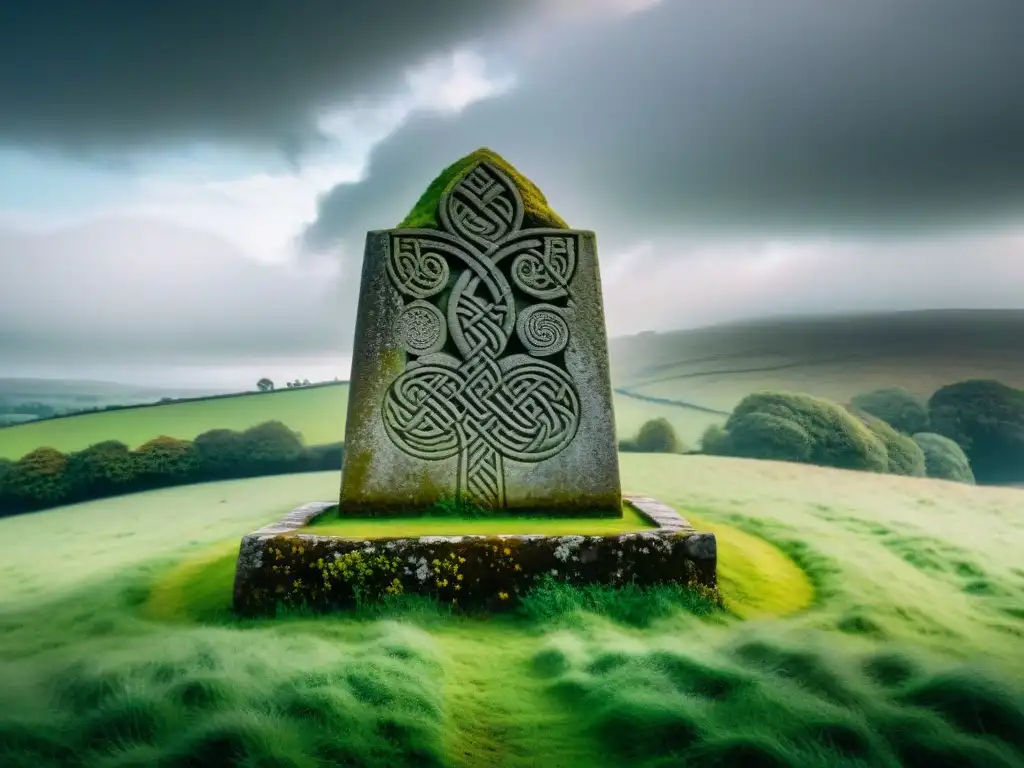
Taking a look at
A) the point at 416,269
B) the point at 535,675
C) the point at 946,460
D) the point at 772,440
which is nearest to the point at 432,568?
the point at 535,675

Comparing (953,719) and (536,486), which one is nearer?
(953,719)

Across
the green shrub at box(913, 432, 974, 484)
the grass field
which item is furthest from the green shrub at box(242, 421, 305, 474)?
the green shrub at box(913, 432, 974, 484)

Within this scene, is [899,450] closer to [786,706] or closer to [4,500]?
[786,706]

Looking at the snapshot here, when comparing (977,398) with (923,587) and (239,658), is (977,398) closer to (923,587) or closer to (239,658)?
(923,587)

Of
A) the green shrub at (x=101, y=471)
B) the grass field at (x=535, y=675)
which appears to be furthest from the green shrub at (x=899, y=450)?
the green shrub at (x=101, y=471)

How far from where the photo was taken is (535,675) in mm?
3377

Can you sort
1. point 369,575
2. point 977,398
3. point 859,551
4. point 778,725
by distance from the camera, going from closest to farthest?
point 778,725
point 369,575
point 859,551
point 977,398

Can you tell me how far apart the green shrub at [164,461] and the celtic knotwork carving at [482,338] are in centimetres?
706

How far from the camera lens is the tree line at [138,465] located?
9.64m

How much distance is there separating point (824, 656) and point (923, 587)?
9.27 feet

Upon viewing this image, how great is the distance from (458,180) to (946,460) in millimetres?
14519

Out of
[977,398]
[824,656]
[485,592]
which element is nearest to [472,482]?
[485,592]

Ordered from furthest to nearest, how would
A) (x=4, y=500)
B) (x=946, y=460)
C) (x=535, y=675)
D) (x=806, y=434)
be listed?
(x=946, y=460), (x=806, y=434), (x=4, y=500), (x=535, y=675)

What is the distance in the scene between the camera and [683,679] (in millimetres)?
Answer: 3014
